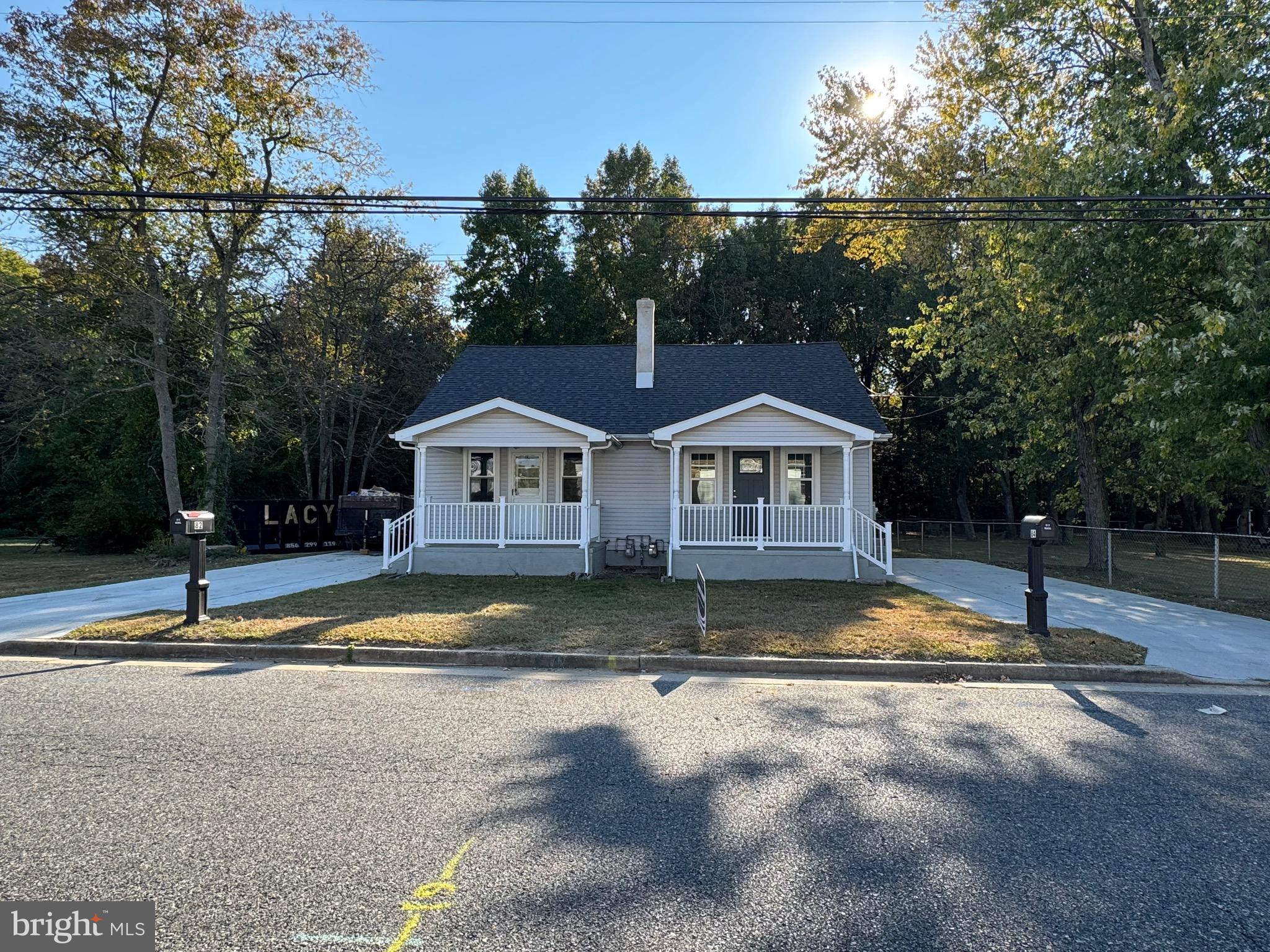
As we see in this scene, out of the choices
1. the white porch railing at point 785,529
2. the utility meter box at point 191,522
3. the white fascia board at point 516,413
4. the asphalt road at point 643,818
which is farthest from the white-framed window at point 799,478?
the utility meter box at point 191,522

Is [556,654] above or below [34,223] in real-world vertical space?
below

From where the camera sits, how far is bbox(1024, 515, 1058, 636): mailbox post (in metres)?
8.02

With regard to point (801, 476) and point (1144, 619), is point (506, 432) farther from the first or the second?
point (1144, 619)

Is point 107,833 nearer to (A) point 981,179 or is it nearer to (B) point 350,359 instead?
(A) point 981,179

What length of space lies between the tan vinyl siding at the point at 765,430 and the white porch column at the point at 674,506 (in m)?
0.47

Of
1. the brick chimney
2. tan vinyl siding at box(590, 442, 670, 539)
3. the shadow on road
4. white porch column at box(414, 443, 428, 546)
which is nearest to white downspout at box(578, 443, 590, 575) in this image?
tan vinyl siding at box(590, 442, 670, 539)

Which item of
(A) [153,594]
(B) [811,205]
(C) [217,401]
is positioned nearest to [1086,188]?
(B) [811,205]

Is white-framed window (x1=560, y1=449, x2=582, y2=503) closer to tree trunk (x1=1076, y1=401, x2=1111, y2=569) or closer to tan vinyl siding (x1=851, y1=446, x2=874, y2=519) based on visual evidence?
tan vinyl siding (x1=851, y1=446, x2=874, y2=519)

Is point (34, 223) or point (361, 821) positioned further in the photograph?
point (34, 223)

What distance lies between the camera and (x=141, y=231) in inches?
756

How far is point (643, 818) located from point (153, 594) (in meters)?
11.0

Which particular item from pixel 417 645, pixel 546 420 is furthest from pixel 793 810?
pixel 546 420

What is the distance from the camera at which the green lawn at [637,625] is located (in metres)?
7.48

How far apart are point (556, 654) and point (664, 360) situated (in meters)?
13.3
